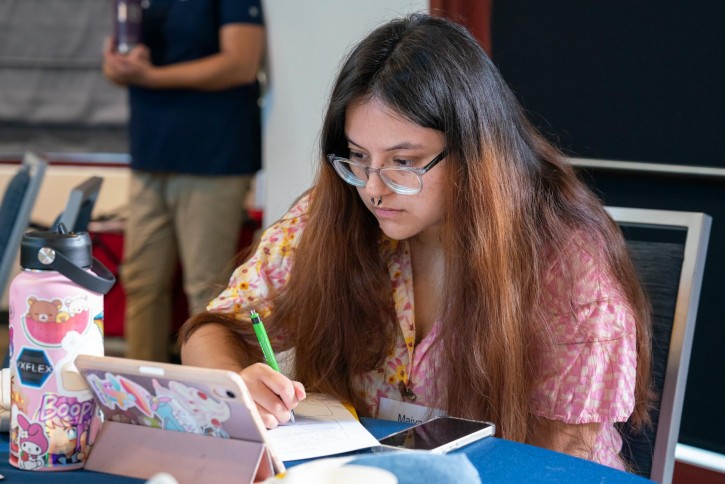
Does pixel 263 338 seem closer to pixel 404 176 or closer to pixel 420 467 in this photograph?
pixel 404 176

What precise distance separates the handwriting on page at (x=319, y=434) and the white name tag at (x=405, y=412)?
15 cm

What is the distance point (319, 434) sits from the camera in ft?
4.28

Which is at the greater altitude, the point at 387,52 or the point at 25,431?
the point at 387,52

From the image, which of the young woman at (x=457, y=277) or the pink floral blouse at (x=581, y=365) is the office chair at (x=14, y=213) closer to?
the young woman at (x=457, y=277)

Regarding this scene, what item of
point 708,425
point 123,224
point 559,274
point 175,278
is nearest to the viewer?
point 559,274

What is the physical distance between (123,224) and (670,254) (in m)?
3.05

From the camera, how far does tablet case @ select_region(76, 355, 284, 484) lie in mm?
1027

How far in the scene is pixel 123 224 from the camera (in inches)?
167

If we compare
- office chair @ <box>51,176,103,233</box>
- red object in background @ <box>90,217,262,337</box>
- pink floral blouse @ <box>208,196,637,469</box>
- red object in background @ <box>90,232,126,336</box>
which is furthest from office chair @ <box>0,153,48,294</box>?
red object in background @ <box>90,232,126,336</box>

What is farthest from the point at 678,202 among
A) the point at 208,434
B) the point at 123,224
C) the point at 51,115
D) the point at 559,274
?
the point at 51,115

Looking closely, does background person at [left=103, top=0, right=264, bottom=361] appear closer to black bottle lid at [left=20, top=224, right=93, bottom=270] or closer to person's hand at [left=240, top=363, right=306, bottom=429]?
person's hand at [left=240, top=363, right=306, bottom=429]

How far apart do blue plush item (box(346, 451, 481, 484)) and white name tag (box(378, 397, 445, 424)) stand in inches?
23.7

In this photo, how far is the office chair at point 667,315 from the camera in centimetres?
158

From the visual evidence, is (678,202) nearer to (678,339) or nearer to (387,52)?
(678,339)
